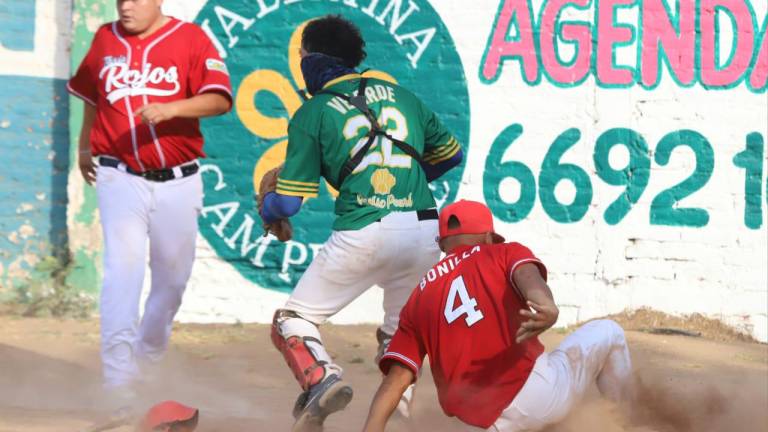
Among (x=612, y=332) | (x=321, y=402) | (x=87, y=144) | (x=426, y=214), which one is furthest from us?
(x=87, y=144)

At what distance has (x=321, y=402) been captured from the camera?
4.61 metres

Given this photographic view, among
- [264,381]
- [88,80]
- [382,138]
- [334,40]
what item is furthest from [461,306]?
[264,381]

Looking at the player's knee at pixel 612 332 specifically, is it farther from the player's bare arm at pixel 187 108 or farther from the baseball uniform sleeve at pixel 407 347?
the player's bare arm at pixel 187 108

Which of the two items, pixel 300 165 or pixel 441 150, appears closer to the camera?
pixel 300 165

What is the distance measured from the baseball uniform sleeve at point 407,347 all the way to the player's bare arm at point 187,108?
1.62 meters

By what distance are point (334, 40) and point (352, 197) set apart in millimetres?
738

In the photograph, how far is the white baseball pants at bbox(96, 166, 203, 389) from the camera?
5.53 metres

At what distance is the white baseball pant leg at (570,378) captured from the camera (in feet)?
14.0

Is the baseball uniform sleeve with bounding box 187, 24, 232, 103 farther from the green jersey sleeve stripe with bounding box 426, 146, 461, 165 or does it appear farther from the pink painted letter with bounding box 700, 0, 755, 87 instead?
the pink painted letter with bounding box 700, 0, 755, 87

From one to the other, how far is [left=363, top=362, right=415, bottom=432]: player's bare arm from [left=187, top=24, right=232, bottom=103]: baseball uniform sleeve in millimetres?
1975

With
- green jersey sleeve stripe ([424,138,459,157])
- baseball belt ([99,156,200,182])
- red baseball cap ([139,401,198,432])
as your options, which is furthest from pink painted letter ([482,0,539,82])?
red baseball cap ([139,401,198,432])

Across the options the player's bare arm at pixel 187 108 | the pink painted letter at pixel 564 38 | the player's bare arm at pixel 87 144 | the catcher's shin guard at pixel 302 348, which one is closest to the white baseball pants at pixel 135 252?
the player's bare arm at pixel 87 144

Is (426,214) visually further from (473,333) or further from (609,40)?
(609,40)

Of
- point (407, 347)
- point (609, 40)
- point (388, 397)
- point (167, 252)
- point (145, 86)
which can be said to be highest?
→ point (609, 40)
